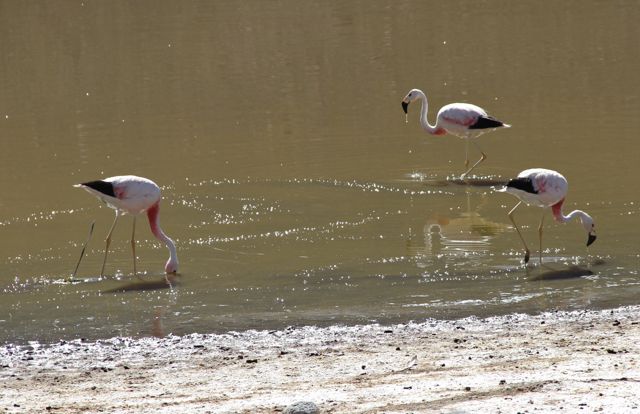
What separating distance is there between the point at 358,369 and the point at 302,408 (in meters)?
1.25

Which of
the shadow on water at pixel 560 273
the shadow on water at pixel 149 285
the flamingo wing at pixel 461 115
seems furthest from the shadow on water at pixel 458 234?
the shadow on water at pixel 149 285

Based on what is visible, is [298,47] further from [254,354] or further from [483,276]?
[254,354]

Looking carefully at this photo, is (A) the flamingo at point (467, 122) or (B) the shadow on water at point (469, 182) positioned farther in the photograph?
(A) the flamingo at point (467, 122)

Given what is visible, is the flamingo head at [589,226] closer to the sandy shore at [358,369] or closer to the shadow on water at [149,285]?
the sandy shore at [358,369]

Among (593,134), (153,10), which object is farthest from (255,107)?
(153,10)

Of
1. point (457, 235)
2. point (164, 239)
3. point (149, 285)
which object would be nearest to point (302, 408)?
point (149, 285)

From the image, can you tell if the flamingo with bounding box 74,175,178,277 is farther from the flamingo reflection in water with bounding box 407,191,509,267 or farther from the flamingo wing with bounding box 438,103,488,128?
the flamingo wing with bounding box 438,103,488,128

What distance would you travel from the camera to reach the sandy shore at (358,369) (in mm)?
6441

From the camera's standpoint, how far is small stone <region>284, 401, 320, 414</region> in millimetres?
6145

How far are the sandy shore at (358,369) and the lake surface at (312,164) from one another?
57cm

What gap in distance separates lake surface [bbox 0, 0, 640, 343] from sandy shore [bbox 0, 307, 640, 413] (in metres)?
0.57

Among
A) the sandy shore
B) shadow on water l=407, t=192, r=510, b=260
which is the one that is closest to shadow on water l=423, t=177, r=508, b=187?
shadow on water l=407, t=192, r=510, b=260

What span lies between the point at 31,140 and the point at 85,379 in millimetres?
12486

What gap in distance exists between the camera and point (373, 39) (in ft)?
99.8
